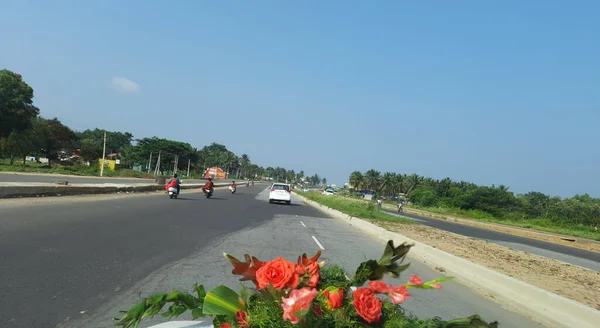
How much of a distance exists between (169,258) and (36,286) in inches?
126

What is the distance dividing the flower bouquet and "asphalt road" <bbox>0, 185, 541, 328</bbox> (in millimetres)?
3396

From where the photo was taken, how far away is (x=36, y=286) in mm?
5934

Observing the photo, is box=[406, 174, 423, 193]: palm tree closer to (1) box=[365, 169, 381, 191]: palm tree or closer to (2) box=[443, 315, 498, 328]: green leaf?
(1) box=[365, 169, 381, 191]: palm tree

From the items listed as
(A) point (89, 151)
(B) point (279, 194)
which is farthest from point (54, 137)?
(B) point (279, 194)

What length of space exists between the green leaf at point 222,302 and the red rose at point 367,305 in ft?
1.65

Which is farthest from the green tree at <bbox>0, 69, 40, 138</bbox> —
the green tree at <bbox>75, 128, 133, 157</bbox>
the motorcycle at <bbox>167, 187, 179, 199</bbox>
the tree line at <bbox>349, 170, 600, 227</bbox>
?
the green tree at <bbox>75, 128, 133, 157</bbox>

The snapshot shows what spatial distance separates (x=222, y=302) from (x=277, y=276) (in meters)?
0.27

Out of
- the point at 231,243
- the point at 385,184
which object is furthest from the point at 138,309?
the point at 385,184

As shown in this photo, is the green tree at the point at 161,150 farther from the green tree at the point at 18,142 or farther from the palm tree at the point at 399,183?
the palm tree at the point at 399,183

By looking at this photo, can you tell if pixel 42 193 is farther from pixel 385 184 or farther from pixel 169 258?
pixel 385 184

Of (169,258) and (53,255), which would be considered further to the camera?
(169,258)

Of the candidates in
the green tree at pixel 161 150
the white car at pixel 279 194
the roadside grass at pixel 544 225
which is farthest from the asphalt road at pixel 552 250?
the green tree at pixel 161 150

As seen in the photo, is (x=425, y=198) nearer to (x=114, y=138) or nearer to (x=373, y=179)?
(x=373, y=179)

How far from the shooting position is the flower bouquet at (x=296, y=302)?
1.81m
